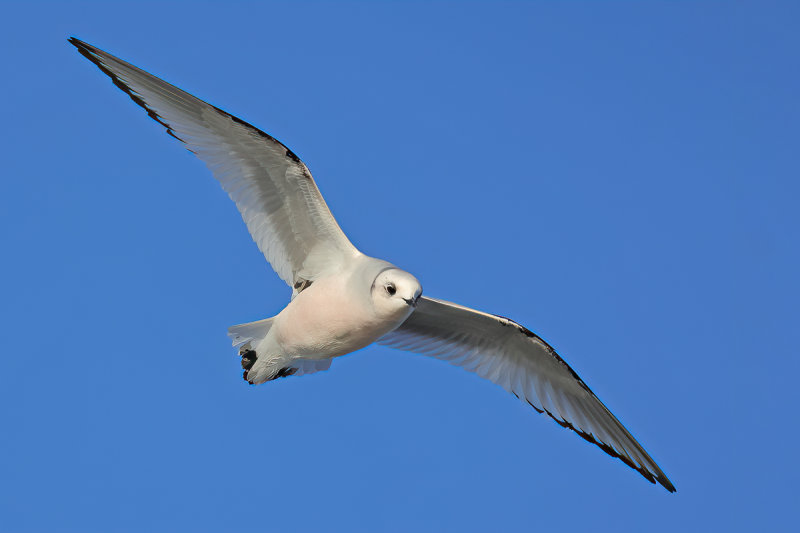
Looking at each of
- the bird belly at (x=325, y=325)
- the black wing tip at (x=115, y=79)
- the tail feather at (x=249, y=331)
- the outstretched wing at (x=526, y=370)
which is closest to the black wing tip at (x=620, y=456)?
the outstretched wing at (x=526, y=370)

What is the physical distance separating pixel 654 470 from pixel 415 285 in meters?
2.94

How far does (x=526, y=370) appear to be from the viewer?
7.22m

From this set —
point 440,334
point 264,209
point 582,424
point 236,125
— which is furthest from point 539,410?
point 236,125

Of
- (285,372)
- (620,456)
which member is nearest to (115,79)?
(285,372)

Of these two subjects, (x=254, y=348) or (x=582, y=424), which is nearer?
(x=254, y=348)

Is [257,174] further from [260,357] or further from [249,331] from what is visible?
[260,357]

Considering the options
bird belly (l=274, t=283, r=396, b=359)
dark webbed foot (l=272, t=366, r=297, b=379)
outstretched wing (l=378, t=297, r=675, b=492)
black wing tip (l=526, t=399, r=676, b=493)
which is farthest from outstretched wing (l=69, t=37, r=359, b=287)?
black wing tip (l=526, t=399, r=676, b=493)

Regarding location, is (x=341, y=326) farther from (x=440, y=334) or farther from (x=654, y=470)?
(x=654, y=470)

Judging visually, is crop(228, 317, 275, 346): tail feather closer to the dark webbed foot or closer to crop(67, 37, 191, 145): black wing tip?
the dark webbed foot

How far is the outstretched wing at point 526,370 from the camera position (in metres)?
7.08

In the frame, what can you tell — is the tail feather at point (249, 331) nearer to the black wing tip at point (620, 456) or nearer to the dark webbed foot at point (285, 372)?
the dark webbed foot at point (285, 372)

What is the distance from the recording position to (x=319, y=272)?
21.1 ft

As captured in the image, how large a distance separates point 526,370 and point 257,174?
266cm

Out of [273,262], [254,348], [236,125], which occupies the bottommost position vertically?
[254,348]
